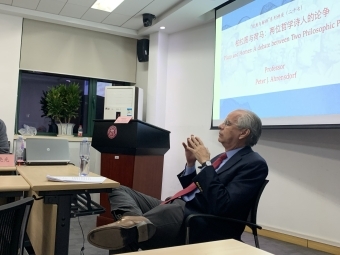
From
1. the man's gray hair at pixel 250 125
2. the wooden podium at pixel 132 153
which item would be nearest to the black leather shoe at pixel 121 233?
the man's gray hair at pixel 250 125

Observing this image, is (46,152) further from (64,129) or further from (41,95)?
(41,95)

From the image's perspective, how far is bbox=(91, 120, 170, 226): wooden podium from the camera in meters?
3.13

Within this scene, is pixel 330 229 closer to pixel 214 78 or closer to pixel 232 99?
pixel 232 99

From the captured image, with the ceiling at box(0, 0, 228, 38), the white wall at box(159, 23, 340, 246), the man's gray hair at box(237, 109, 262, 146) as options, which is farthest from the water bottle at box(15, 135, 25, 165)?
the white wall at box(159, 23, 340, 246)

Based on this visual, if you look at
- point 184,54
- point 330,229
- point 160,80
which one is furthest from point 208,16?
point 330,229

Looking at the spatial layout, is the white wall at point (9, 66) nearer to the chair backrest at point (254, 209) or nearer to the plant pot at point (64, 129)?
the plant pot at point (64, 129)

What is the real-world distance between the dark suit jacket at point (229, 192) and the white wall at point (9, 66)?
355cm

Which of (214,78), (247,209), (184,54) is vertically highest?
(184,54)

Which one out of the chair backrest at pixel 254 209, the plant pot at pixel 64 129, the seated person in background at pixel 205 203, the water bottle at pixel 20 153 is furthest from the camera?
the plant pot at pixel 64 129

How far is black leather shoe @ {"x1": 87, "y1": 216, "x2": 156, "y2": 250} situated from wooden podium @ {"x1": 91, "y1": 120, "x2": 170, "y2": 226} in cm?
157

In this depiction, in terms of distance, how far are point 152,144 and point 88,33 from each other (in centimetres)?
263

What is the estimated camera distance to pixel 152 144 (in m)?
3.29

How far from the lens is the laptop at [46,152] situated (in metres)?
2.62

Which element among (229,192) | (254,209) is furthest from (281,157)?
(229,192)
